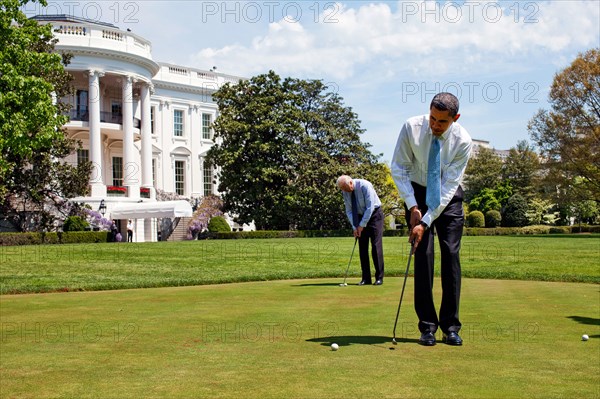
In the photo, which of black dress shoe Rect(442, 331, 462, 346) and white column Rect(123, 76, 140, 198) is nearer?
black dress shoe Rect(442, 331, 462, 346)

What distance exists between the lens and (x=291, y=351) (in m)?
5.20

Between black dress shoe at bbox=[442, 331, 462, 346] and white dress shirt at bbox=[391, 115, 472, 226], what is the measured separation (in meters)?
1.00

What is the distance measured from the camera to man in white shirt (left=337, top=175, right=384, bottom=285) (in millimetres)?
11633

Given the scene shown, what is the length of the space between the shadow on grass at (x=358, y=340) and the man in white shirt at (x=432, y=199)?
279 mm

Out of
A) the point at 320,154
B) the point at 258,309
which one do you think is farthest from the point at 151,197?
the point at 258,309

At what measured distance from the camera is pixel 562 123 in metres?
55.9

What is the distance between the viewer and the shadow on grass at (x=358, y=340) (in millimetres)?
5539

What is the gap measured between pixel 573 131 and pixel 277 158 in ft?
83.2

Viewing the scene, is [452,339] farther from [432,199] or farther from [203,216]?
[203,216]

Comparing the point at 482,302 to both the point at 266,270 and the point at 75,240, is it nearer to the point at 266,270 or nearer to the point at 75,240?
the point at 266,270

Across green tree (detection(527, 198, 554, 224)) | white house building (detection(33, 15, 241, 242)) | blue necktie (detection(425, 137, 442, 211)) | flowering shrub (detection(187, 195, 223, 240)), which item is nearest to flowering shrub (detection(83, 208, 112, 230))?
white house building (detection(33, 15, 241, 242))

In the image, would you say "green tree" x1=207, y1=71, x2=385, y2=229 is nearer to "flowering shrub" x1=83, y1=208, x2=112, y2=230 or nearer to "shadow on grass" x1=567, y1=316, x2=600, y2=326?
"flowering shrub" x1=83, y1=208, x2=112, y2=230

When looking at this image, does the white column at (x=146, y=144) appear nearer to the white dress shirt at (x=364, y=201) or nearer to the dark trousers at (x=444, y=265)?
the white dress shirt at (x=364, y=201)

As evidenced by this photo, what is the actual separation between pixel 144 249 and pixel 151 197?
30.2 meters
